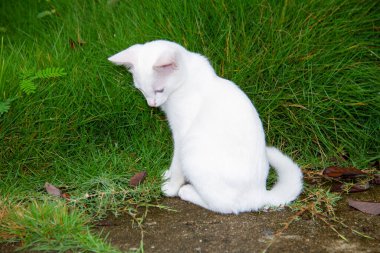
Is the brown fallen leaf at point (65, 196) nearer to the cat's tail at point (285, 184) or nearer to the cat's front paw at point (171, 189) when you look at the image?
the cat's front paw at point (171, 189)

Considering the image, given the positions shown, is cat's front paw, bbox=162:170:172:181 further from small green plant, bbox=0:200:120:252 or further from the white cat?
small green plant, bbox=0:200:120:252

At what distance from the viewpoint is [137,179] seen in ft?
10.3

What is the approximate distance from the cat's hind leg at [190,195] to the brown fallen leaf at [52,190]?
2.31 ft

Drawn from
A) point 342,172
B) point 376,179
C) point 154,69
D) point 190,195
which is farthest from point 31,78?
point 376,179

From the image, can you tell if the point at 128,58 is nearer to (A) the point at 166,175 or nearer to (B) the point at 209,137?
(B) the point at 209,137

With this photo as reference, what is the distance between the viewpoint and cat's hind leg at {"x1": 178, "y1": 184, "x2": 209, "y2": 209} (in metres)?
2.94

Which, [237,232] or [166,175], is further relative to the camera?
[166,175]

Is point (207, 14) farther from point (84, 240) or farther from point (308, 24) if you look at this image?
point (84, 240)

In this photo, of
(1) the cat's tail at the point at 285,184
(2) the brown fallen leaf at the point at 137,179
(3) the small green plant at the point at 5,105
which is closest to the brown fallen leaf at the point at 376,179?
(1) the cat's tail at the point at 285,184

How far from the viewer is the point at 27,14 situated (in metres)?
4.79

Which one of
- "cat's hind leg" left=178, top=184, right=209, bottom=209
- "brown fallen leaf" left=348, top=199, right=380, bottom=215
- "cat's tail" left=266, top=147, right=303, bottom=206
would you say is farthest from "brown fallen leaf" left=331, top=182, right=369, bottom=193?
"cat's hind leg" left=178, top=184, right=209, bottom=209

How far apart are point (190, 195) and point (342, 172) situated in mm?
983

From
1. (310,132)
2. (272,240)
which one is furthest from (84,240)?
(310,132)

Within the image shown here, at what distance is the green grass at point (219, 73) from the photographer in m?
3.29
